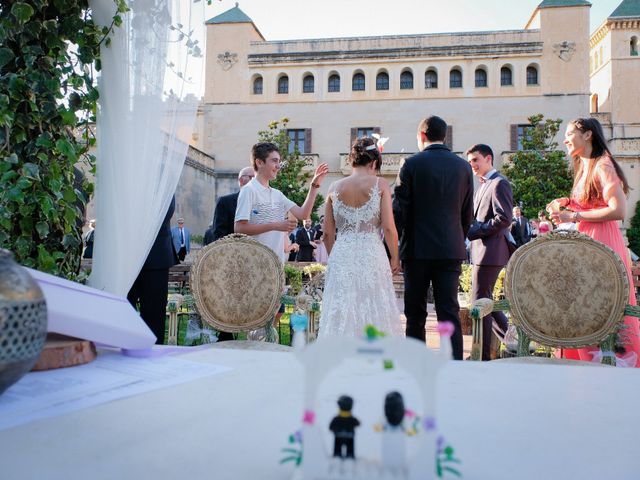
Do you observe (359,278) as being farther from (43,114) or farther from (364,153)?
(43,114)

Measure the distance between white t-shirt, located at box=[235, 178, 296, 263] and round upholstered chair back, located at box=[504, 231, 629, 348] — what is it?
1769mm

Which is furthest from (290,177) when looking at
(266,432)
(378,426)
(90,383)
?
(378,426)

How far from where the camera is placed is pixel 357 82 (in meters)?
25.6

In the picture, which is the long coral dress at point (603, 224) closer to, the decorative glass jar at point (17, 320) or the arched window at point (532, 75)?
the decorative glass jar at point (17, 320)

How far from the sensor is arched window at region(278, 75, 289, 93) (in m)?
26.1

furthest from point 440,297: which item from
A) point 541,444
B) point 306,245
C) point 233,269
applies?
point 306,245

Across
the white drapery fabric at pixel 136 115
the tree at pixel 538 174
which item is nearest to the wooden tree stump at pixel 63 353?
the white drapery fabric at pixel 136 115

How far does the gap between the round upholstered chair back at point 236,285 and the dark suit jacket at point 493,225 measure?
6.35 feet

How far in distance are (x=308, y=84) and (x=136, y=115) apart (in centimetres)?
2475

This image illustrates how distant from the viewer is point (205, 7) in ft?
8.44

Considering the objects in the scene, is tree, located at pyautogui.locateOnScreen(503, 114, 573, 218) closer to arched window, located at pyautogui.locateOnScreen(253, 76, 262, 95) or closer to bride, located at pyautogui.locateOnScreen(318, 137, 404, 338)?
arched window, located at pyautogui.locateOnScreen(253, 76, 262, 95)

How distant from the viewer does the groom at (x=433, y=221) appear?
10.6 ft

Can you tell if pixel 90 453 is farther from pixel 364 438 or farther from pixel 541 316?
pixel 541 316

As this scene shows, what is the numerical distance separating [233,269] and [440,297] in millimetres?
1429
